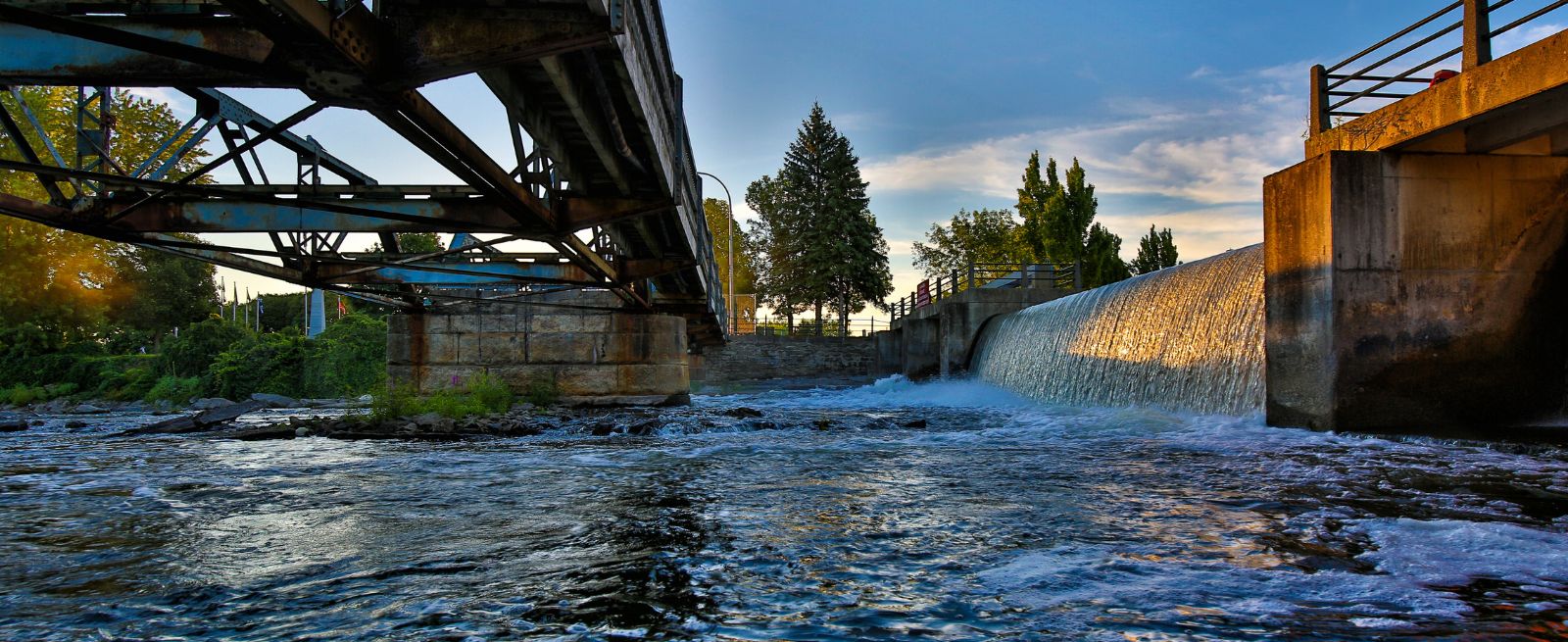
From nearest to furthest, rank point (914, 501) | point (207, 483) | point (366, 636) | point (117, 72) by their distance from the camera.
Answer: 1. point (366, 636)
2. point (117, 72)
3. point (914, 501)
4. point (207, 483)

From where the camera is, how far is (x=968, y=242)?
7194 cm

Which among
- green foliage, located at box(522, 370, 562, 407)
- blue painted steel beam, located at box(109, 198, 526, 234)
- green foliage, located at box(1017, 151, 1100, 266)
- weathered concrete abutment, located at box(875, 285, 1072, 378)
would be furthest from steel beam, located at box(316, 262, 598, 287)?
green foliage, located at box(1017, 151, 1100, 266)

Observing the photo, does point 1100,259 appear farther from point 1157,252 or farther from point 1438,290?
point 1438,290

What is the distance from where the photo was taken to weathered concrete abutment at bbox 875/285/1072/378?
32094 millimetres

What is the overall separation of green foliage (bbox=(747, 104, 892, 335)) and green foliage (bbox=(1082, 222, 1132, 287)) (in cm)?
1557

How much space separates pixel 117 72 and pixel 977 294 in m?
28.7

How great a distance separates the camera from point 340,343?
32250 mm

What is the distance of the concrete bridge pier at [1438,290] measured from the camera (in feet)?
38.2

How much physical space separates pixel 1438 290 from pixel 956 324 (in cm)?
2065

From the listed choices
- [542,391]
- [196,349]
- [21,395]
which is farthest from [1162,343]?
[21,395]

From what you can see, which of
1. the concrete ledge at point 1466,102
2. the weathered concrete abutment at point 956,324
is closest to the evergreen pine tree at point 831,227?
the weathered concrete abutment at point 956,324

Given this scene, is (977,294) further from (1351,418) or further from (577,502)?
(577,502)

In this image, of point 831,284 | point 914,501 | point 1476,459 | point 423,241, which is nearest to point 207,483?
point 914,501

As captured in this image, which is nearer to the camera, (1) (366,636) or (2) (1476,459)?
(1) (366,636)
